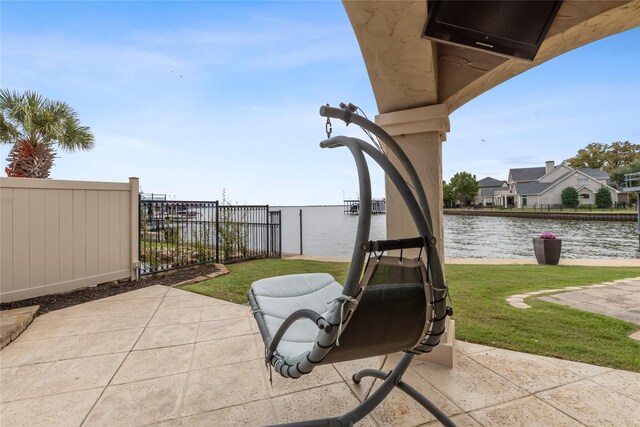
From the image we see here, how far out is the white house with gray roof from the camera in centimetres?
3456

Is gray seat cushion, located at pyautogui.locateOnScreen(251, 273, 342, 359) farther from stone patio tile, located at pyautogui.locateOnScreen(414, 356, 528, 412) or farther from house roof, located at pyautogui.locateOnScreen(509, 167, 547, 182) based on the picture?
house roof, located at pyautogui.locateOnScreen(509, 167, 547, 182)

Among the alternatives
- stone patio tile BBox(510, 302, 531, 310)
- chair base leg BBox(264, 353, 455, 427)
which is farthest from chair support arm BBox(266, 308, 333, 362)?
stone patio tile BBox(510, 302, 531, 310)

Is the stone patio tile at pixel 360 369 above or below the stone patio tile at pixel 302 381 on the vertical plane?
above

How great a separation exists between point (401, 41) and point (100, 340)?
3.30 m

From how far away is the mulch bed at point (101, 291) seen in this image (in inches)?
135

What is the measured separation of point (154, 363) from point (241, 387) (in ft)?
2.62

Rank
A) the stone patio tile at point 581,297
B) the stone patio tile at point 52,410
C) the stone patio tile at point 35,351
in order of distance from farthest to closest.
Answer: the stone patio tile at point 581,297
the stone patio tile at point 35,351
the stone patio tile at point 52,410

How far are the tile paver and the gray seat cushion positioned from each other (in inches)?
17.3

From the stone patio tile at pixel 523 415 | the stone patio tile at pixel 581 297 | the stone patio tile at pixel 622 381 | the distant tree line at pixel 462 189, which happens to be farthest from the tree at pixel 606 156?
the stone patio tile at pixel 523 415

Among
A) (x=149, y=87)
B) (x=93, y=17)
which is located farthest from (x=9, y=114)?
(x=93, y=17)

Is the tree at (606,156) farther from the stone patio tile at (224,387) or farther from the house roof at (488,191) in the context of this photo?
the stone patio tile at (224,387)

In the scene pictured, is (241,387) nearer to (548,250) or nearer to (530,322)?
(530,322)

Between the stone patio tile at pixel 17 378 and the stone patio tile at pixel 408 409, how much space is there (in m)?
2.22

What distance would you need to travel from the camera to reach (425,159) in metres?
2.13
